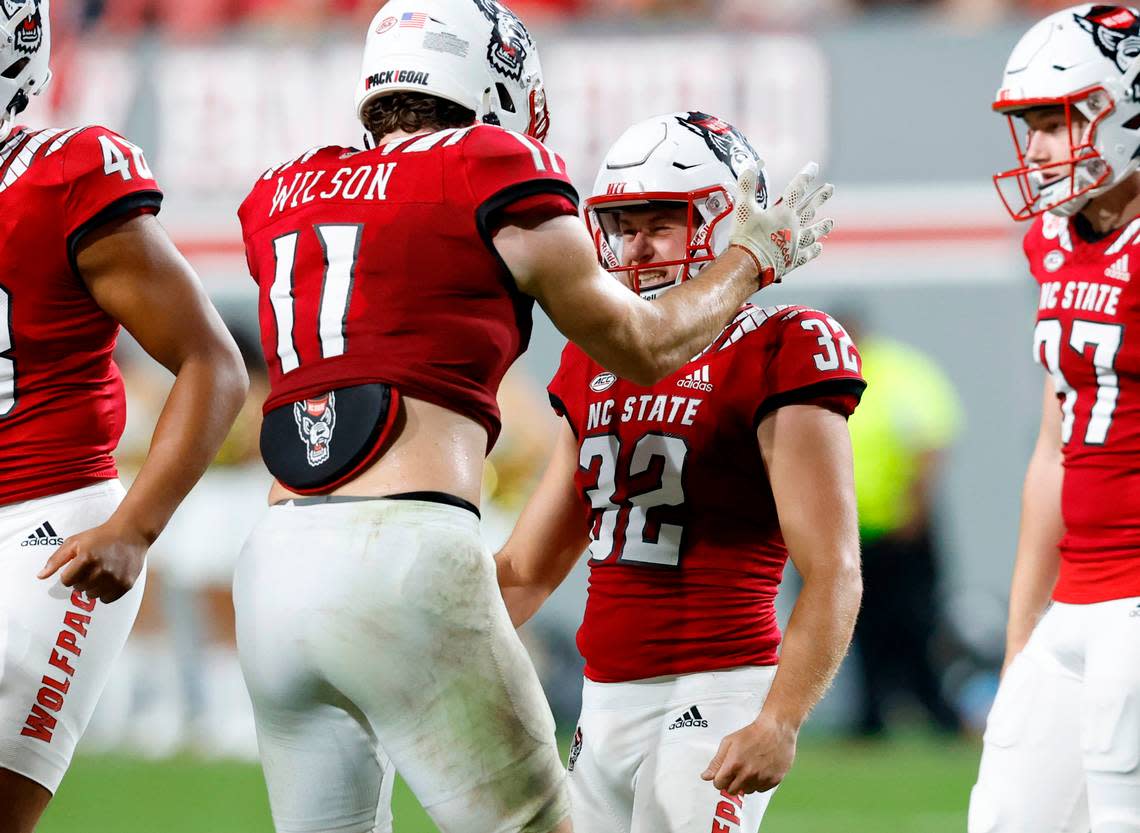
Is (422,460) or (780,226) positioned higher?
(780,226)

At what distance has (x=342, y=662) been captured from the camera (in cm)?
229

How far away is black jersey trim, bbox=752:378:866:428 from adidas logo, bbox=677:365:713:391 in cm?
14

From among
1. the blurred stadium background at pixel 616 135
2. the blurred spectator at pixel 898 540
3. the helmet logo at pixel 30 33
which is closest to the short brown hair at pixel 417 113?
the helmet logo at pixel 30 33

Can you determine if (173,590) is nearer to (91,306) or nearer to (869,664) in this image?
(869,664)

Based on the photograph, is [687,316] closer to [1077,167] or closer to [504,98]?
[504,98]

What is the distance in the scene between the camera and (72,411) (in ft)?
9.53

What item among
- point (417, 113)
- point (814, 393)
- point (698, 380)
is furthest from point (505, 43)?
point (814, 393)

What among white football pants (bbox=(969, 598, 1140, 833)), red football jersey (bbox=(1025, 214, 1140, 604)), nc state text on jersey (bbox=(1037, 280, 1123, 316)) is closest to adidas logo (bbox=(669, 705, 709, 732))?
white football pants (bbox=(969, 598, 1140, 833))

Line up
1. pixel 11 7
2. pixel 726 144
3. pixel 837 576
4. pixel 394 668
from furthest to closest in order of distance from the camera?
pixel 726 144 → pixel 11 7 → pixel 837 576 → pixel 394 668

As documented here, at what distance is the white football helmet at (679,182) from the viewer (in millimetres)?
2955

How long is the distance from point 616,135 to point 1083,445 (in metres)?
5.44

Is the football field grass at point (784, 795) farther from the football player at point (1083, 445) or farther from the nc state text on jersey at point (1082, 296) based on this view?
the nc state text on jersey at point (1082, 296)

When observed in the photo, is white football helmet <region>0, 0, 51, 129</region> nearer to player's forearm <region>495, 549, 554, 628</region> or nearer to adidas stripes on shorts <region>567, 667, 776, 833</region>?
player's forearm <region>495, 549, 554, 628</region>

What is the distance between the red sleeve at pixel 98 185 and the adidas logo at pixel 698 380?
98 cm
